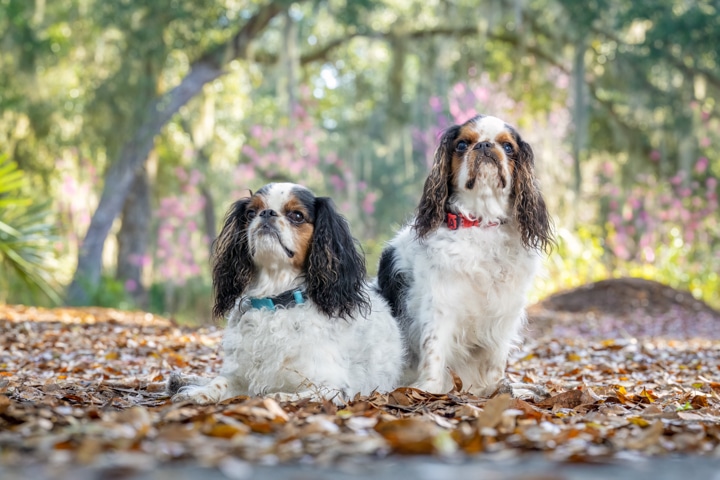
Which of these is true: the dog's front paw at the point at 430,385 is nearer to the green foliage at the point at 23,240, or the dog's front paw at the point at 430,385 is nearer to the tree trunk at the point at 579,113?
the green foliage at the point at 23,240

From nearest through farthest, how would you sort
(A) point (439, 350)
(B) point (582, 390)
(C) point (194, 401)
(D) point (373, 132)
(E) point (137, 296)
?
(C) point (194, 401) < (B) point (582, 390) < (A) point (439, 350) < (E) point (137, 296) < (D) point (373, 132)

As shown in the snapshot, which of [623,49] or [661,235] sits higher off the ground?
[623,49]

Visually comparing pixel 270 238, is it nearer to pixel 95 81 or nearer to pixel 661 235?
pixel 95 81

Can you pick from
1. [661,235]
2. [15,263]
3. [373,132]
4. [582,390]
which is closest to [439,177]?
[582,390]

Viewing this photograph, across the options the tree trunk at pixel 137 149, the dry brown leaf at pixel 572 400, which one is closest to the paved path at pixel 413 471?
the dry brown leaf at pixel 572 400

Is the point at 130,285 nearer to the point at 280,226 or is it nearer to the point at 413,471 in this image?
the point at 280,226

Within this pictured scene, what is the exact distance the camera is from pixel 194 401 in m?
3.88

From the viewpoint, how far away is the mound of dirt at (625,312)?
33.1ft

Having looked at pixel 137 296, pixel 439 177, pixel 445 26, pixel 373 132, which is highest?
pixel 445 26

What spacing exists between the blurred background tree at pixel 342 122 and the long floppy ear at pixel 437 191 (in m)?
7.57

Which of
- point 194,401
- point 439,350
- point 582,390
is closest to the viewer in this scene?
point 194,401

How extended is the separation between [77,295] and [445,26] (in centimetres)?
744

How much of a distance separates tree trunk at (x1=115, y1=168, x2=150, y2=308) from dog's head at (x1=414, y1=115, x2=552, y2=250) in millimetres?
10603

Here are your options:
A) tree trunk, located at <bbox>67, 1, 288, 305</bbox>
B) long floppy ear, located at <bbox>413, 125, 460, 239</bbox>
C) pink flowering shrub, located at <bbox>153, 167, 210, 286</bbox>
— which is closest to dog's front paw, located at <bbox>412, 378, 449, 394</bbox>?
long floppy ear, located at <bbox>413, 125, 460, 239</bbox>
